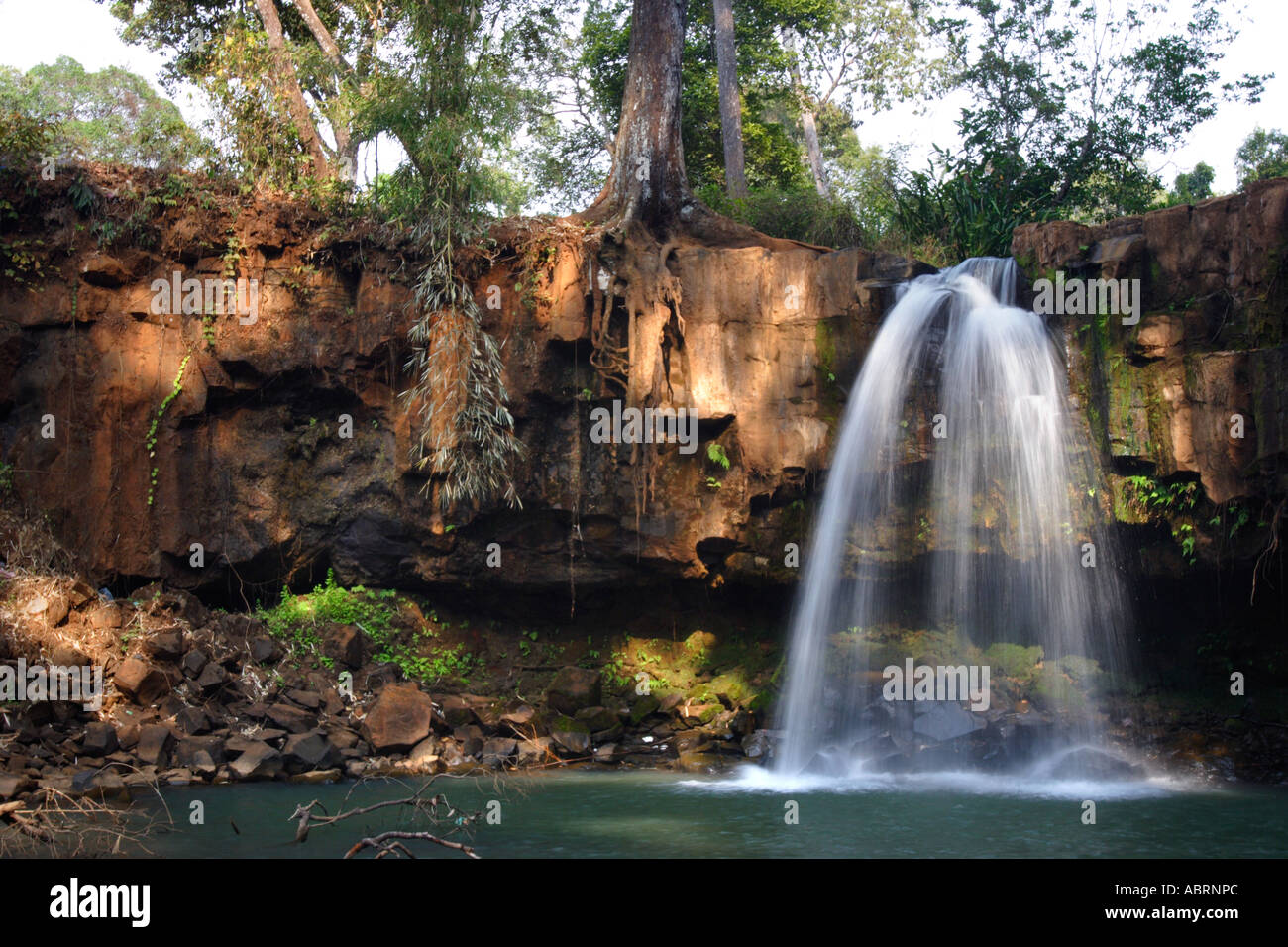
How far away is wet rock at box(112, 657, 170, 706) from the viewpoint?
1211 cm

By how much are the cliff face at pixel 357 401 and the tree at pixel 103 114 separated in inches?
41.3

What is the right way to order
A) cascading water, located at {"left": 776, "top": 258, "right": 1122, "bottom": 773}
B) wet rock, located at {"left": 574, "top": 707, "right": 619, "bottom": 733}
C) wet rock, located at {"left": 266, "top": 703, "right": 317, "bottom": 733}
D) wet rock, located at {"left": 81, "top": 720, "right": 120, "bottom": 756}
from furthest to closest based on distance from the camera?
1. wet rock, located at {"left": 574, "top": 707, "right": 619, "bottom": 733}
2. cascading water, located at {"left": 776, "top": 258, "right": 1122, "bottom": 773}
3. wet rock, located at {"left": 266, "top": 703, "right": 317, "bottom": 733}
4. wet rock, located at {"left": 81, "top": 720, "right": 120, "bottom": 756}

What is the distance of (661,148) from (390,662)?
8.79m

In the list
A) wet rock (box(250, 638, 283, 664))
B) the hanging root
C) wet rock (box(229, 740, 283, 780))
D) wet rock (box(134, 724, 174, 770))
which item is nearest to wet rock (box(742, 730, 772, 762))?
wet rock (box(229, 740, 283, 780))

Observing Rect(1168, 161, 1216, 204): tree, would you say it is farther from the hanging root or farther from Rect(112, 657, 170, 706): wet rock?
Rect(112, 657, 170, 706): wet rock

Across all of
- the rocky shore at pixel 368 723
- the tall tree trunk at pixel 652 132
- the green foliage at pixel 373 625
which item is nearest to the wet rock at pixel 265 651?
the rocky shore at pixel 368 723

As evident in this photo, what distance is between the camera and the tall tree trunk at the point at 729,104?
73.5 ft

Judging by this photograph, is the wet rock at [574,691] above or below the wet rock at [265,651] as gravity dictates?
below

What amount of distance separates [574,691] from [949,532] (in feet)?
17.2

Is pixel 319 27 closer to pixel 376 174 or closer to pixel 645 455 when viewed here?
pixel 376 174

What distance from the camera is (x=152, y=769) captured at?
1097 cm

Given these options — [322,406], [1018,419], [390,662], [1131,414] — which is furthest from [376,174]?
[1131,414]

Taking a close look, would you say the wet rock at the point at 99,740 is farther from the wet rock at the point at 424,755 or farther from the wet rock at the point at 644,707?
the wet rock at the point at 644,707

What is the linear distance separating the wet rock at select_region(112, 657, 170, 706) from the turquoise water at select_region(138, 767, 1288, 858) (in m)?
1.96
